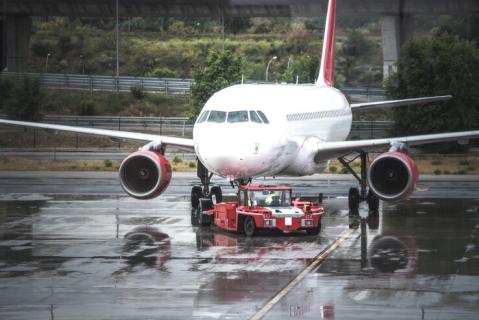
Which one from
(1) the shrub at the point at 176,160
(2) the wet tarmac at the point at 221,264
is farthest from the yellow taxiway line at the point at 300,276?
(1) the shrub at the point at 176,160

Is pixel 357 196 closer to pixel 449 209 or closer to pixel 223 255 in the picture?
pixel 449 209

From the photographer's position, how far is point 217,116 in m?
32.8

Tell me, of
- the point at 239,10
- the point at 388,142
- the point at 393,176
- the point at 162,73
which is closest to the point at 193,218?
the point at 393,176

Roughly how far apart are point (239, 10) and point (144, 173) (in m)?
44.9

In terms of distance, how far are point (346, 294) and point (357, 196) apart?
1495 cm

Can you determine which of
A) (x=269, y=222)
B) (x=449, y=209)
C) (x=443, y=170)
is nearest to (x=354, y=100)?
(x=443, y=170)

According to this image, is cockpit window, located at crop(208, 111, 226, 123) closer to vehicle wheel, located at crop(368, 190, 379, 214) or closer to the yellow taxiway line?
the yellow taxiway line

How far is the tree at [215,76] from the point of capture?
7494 cm

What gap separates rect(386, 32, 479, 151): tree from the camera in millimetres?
64938

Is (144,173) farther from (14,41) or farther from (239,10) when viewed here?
(14,41)

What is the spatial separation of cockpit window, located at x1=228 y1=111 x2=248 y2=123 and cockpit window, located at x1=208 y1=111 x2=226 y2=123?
18cm

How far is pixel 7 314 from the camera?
19.9 meters

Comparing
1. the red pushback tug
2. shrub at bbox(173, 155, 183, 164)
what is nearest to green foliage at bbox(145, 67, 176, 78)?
shrub at bbox(173, 155, 183, 164)

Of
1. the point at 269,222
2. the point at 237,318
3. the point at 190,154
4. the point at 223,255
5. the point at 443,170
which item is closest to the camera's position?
the point at 237,318
